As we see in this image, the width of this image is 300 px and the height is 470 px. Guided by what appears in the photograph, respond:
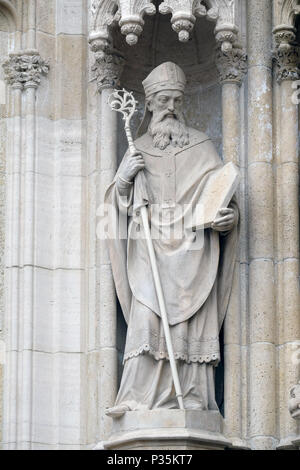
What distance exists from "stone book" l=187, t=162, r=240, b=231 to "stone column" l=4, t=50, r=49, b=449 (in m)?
1.30

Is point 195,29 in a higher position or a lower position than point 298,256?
higher

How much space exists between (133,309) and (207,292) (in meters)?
0.55

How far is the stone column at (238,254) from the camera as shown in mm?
16734

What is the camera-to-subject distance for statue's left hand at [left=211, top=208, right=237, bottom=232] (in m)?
16.7

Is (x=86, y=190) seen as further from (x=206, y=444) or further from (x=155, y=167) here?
(x=206, y=444)

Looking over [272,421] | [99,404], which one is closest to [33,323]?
[99,404]

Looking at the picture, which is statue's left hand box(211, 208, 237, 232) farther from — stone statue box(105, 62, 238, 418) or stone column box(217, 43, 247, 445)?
stone column box(217, 43, 247, 445)

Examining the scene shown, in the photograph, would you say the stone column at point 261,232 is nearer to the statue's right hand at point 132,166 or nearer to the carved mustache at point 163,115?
the carved mustache at point 163,115

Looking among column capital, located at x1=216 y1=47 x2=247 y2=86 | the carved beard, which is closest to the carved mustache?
the carved beard

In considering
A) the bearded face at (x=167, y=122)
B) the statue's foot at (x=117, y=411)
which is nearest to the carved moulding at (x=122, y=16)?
the bearded face at (x=167, y=122)

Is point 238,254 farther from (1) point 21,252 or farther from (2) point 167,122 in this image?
(1) point 21,252
